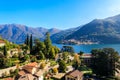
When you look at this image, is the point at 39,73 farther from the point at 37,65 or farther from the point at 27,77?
the point at 27,77

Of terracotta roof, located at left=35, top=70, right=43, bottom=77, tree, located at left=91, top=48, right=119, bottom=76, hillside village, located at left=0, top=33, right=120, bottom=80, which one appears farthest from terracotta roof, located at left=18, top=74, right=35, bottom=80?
tree, located at left=91, top=48, right=119, bottom=76

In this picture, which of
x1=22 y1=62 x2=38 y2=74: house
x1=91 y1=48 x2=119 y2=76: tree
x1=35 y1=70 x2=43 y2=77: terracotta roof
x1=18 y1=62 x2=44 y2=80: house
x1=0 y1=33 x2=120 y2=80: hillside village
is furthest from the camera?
x1=91 y1=48 x2=119 y2=76: tree

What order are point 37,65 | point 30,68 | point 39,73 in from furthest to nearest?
point 37,65 < point 39,73 < point 30,68

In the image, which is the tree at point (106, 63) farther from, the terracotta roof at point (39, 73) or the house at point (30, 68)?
the house at point (30, 68)

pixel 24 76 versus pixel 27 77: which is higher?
pixel 24 76

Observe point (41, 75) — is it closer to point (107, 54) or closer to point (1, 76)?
point (1, 76)

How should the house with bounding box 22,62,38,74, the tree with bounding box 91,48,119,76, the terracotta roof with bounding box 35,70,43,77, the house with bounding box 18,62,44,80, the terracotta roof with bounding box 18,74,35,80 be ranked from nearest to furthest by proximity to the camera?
the terracotta roof with bounding box 18,74,35,80
the house with bounding box 18,62,44,80
the terracotta roof with bounding box 35,70,43,77
the house with bounding box 22,62,38,74
the tree with bounding box 91,48,119,76

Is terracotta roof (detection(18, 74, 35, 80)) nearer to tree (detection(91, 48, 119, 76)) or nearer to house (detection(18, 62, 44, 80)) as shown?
house (detection(18, 62, 44, 80))

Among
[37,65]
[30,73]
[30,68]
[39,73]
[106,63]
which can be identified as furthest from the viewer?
[106,63]

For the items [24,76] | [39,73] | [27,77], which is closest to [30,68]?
[39,73]

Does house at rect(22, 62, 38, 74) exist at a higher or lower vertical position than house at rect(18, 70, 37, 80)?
higher

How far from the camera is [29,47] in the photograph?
74938mm

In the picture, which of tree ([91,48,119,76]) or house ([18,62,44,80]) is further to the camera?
tree ([91,48,119,76])

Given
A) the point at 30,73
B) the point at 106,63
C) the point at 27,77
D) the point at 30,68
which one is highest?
the point at 30,68
